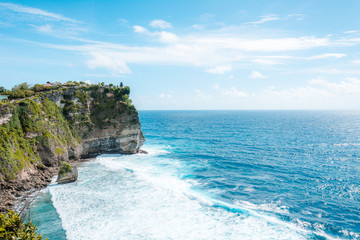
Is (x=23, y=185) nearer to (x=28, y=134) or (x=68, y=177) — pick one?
(x=68, y=177)

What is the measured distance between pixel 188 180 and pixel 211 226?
16.5 meters

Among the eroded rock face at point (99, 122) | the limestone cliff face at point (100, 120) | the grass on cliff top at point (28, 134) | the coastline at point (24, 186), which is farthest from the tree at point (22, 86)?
the coastline at point (24, 186)

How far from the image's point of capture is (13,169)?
36250 millimetres

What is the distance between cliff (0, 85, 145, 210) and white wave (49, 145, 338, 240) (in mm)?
7653

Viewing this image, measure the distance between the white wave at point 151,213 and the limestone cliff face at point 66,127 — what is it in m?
8.59

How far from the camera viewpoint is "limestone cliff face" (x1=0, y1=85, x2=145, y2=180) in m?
40.5

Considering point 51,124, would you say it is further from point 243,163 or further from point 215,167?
point 243,163

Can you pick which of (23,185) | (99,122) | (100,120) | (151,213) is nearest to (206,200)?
(151,213)

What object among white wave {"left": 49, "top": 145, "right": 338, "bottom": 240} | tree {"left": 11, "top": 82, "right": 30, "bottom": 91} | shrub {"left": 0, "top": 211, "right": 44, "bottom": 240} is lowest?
white wave {"left": 49, "top": 145, "right": 338, "bottom": 240}

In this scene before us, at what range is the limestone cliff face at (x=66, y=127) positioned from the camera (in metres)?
40.5

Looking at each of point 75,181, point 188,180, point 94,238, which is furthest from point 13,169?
point 188,180

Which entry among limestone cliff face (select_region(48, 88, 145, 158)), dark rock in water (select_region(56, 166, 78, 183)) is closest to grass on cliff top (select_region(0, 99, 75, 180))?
limestone cliff face (select_region(48, 88, 145, 158))

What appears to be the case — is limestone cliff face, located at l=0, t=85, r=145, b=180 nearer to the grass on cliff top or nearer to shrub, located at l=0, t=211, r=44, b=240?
the grass on cliff top

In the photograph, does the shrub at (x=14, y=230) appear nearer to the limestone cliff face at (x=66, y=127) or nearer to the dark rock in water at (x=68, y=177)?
the limestone cliff face at (x=66, y=127)
